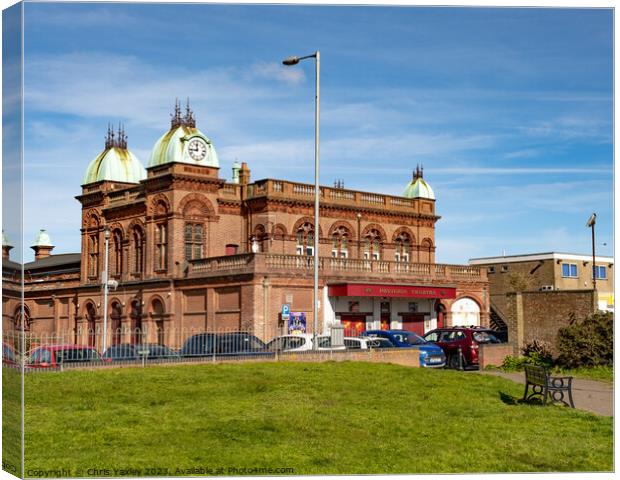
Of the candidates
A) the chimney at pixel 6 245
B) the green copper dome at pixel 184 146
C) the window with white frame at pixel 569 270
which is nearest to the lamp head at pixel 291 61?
the chimney at pixel 6 245

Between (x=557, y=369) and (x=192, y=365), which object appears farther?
(x=557, y=369)

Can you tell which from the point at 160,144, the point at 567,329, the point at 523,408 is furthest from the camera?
the point at 160,144

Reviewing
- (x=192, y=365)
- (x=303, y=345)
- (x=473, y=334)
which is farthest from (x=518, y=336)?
(x=192, y=365)

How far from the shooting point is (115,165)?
54.0 metres

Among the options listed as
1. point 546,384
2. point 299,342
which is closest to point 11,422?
point 546,384

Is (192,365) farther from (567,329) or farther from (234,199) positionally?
(234,199)

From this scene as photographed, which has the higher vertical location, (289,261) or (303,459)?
(289,261)

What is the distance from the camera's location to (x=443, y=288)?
4906cm

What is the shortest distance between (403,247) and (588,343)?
27.6 metres

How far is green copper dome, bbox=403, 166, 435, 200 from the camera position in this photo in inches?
2251

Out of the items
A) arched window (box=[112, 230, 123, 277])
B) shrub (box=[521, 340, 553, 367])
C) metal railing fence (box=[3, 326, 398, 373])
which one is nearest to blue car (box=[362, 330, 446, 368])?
metal railing fence (box=[3, 326, 398, 373])

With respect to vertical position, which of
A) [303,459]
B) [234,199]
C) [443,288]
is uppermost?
[234,199]

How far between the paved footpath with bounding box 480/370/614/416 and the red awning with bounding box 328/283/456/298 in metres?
16.2

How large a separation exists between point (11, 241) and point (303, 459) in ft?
17.1
